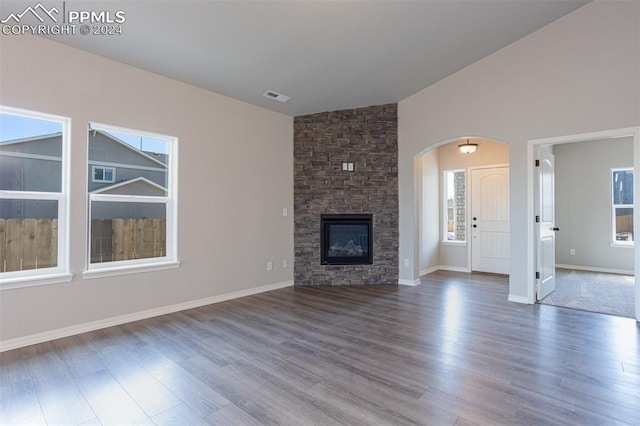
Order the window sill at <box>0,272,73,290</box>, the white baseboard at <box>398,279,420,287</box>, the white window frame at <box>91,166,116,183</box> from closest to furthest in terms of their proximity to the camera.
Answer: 1. the window sill at <box>0,272,73,290</box>
2. the white window frame at <box>91,166,116,183</box>
3. the white baseboard at <box>398,279,420,287</box>

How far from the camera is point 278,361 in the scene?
2588mm

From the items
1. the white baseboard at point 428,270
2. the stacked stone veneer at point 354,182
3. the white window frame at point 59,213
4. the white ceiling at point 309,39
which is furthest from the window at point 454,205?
the white window frame at point 59,213

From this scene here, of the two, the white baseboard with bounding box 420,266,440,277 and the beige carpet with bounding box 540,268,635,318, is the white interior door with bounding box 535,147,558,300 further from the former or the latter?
the white baseboard with bounding box 420,266,440,277

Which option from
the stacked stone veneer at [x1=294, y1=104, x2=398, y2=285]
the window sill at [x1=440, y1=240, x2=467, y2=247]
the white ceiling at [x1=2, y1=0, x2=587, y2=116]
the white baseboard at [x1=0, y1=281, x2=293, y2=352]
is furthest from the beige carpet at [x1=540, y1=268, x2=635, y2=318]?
the white baseboard at [x1=0, y1=281, x2=293, y2=352]

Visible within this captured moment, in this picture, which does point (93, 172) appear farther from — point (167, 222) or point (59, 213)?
point (167, 222)

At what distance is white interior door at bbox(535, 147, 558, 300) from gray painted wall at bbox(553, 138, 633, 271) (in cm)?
249

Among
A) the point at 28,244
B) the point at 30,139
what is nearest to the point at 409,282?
the point at 28,244

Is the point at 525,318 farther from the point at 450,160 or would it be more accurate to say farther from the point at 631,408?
the point at 450,160

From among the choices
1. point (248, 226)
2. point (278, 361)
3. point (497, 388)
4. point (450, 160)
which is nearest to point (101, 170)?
point (248, 226)

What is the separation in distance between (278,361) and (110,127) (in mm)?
2977

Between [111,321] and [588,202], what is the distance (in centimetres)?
817

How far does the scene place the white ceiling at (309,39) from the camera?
9.55 ft

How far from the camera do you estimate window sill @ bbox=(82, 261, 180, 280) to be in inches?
130

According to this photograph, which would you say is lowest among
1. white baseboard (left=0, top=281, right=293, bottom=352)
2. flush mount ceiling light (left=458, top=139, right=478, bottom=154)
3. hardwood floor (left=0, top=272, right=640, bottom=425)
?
hardwood floor (left=0, top=272, right=640, bottom=425)
